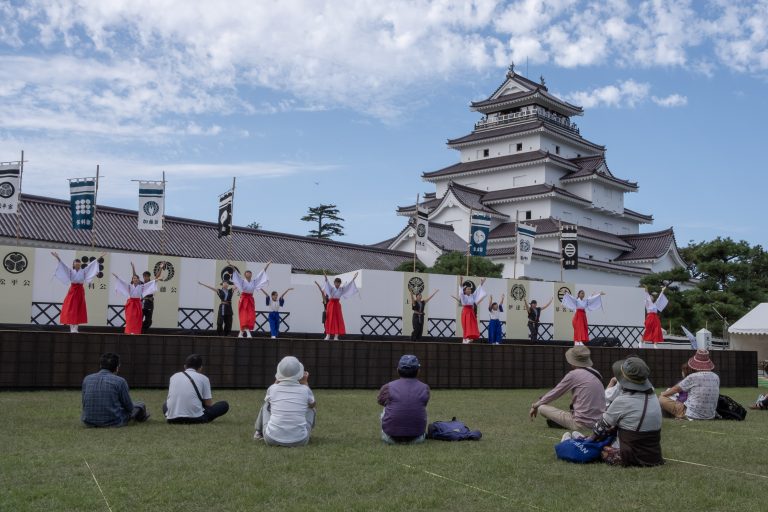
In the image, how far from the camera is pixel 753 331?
1055 inches

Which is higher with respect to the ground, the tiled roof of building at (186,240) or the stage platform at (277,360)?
the tiled roof of building at (186,240)

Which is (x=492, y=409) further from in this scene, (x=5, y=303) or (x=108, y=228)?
(x=108, y=228)

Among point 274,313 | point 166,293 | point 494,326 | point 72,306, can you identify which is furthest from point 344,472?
point 494,326

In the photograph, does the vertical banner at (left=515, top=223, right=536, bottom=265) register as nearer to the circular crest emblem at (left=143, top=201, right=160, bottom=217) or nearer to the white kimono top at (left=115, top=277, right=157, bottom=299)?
the circular crest emblem at (left=143, top=201, right=160, bottom=217)

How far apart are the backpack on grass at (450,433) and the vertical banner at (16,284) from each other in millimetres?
15338

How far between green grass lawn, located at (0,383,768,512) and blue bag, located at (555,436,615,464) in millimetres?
106

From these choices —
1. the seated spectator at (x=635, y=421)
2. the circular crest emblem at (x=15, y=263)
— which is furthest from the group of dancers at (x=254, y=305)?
the seated spectator at (x=635, y=421)

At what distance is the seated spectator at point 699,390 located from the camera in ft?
33.1

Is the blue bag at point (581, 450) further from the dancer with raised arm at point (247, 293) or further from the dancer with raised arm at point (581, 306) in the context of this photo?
the dancer with raised arm at point (581, 306)

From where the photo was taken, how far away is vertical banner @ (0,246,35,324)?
1962 cm

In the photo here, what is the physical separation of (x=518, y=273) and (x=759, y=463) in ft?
114

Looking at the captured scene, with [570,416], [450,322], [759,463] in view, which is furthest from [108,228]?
[759,463]

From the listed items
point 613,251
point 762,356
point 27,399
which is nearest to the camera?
point 27,399

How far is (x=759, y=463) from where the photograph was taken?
22.0 ft
